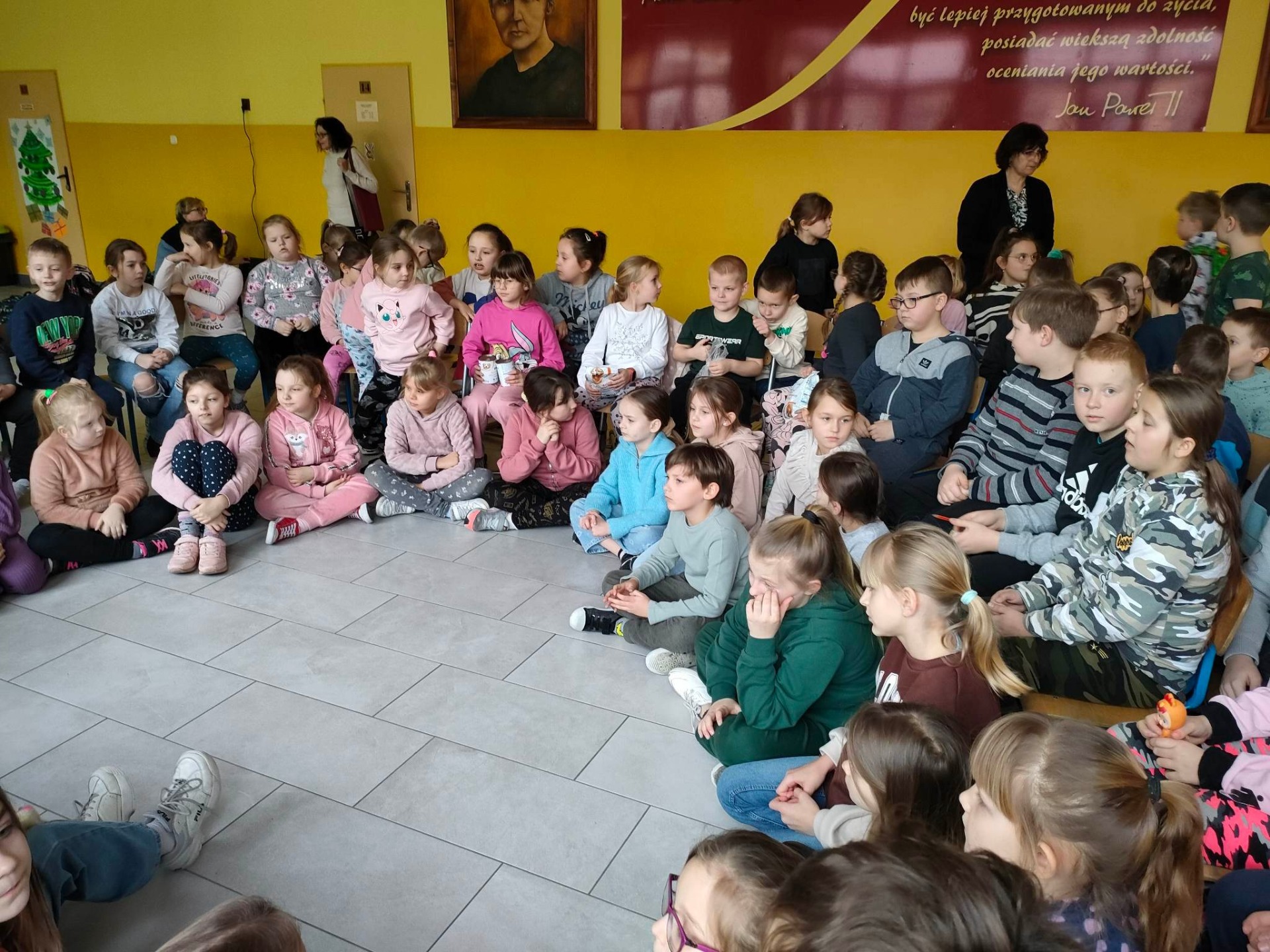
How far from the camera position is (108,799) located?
7.02ft

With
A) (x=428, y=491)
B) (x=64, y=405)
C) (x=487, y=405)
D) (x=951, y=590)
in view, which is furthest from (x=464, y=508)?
(x=951, y=590)

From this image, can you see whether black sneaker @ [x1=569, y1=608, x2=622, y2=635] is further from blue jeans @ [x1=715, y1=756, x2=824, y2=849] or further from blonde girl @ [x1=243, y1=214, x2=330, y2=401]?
blonde girl @ [x1=243, y1=214, x2=330, y2=401]

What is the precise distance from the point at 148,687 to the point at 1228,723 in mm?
2931

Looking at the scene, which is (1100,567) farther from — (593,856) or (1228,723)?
(593,856)

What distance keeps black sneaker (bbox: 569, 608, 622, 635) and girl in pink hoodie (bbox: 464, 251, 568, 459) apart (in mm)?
1502

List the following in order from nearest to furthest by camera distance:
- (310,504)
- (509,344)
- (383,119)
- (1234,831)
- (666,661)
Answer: (1234,831), (666,661), (310,504), (509,344), (383,119)

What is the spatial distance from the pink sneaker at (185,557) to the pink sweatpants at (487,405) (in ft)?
4.43

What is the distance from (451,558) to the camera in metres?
3.74

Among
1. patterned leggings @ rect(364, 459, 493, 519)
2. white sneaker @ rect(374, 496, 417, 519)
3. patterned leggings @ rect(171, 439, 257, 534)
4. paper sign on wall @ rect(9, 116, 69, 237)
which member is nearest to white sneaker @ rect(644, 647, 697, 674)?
patterned leggings @ rect(364, 459, 493, 519)

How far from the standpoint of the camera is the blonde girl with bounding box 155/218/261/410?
202 inches

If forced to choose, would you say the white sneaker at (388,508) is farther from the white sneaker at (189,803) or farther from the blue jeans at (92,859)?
the blue jeans at (92,859)

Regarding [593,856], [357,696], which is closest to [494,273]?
[357,696]

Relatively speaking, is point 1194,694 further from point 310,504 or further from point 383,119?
point 383,119

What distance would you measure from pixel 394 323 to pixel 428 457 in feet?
2.96
